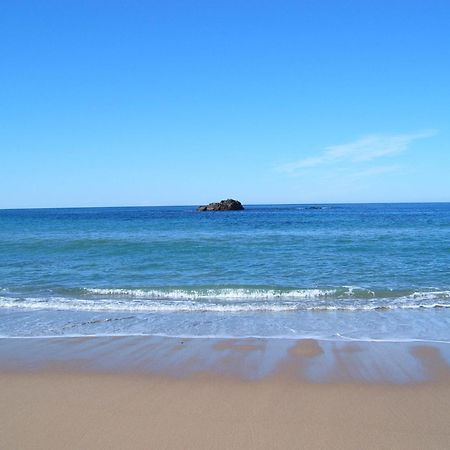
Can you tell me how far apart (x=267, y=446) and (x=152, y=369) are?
279 centimetres

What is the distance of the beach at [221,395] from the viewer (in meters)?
4.47

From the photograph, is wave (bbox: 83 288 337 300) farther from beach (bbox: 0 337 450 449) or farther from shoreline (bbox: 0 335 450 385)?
beach (bbox: 0 337 450 449)

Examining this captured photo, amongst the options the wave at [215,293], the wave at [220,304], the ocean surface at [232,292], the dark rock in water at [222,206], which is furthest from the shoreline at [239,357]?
the dark rock in water at [222,206]

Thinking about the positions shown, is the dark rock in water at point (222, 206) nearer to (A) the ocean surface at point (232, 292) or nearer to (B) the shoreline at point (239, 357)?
(A) the ocean surface at point (232, 292)

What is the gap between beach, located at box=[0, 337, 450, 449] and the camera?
447 cm

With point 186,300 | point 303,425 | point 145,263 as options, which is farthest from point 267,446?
point 145,263

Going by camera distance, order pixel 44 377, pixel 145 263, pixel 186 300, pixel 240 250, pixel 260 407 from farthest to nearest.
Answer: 1. pixel 240 250
2. pixel 145 263
3. pixel 186 300
4. pixel 44 377
5. pixel 260 407

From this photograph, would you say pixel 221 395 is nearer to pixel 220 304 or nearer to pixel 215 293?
pixel 220 304

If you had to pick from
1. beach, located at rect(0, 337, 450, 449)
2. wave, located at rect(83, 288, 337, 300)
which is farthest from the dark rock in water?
beach, located at rect(0, 337, 450, 449)

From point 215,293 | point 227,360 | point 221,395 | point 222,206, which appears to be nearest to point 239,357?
point 227,360

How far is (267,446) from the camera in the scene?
4270 millimetres

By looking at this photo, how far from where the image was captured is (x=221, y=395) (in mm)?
5586

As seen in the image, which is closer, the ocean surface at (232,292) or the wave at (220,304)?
the ocean surface at (232,292)

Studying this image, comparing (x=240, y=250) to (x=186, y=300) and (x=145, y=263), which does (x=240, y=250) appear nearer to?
(x=145, y=263)
